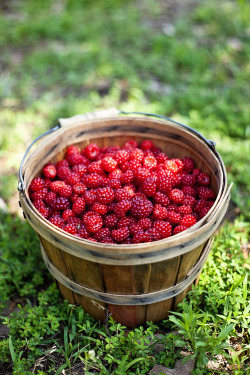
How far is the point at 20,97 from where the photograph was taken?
5305 millimetres

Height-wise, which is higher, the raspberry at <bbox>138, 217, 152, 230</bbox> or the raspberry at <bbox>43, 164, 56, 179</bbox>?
the raspberry at <bbox>43, 164, 56, 179</bbox>

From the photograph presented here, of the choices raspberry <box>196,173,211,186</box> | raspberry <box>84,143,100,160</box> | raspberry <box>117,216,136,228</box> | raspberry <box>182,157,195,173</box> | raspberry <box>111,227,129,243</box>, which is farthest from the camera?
raspberry <box>84,143,100,160</box>

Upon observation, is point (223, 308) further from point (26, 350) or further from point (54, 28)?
point (54, 28)

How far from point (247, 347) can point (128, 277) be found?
1.00 meters

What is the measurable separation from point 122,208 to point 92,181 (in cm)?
40

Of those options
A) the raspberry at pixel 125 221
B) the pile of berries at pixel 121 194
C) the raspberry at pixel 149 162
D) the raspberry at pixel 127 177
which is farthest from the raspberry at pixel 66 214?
the raspberry at pixel 149 162

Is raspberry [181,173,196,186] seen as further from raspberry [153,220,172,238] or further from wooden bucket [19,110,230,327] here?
raspberry [153,220,172,238]

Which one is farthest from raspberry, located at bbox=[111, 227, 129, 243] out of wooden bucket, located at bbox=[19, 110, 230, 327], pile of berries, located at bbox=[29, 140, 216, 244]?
wooden bucket, located at bbox=[19, 110, 230, 327]

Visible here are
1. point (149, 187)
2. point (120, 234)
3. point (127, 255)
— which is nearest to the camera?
point (127, 255)

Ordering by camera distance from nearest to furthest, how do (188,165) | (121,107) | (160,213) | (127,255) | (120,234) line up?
1. (127,255)
2. (120,234)
3. (160,213)
4. (188,165)
5. (121,107)

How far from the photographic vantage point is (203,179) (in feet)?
9.61

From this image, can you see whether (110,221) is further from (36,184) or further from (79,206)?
(36,184)

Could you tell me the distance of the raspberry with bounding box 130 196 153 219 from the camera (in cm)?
258

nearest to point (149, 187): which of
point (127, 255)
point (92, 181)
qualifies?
point (92, 181)
